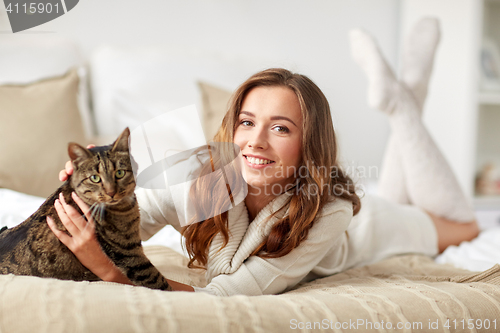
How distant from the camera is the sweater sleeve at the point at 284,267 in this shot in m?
0.69

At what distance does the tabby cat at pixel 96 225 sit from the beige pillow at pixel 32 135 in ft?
0.76

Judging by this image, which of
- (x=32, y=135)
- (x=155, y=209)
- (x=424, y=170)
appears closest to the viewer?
(x=155, y=209)

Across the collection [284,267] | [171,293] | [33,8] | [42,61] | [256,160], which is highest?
[33,8]

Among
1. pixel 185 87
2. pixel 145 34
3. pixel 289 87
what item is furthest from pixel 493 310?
pixel 145 34

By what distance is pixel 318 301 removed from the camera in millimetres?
573

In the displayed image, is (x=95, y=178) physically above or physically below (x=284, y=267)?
above

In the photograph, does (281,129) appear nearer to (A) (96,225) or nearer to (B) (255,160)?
(B) (255,160)

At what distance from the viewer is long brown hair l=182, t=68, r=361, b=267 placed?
2.29 ft

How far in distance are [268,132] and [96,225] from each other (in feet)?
1.10

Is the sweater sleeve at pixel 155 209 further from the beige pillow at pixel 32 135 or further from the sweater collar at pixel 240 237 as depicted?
the beige pillow at pixel 32 135

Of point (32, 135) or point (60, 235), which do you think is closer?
point (60, 235)

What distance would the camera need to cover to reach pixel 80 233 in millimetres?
506

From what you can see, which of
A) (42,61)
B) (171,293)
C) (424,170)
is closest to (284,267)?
(171,293)

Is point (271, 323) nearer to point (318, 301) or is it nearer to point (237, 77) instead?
point (318, 301)
